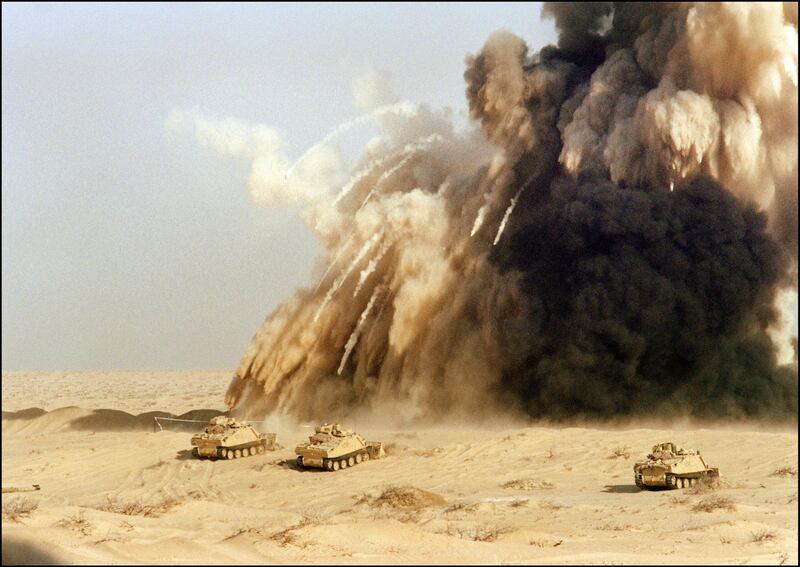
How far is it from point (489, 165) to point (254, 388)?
13553 mm

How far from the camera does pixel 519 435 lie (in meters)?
29.5

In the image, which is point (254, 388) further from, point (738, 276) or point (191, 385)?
point (191, 385)

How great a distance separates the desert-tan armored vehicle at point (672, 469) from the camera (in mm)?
21703

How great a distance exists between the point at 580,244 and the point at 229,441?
51.3 ft

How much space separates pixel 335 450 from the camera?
27016 millimetres

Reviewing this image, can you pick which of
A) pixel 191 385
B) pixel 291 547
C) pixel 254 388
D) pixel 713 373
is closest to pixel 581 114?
pixel 713 373

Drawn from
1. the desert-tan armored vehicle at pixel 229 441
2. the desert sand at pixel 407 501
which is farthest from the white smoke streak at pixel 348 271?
the desert-tan armored vehicle at pixel 229 441

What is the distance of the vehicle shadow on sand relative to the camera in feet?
72.8

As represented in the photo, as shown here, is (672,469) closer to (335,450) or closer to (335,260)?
(335,450)

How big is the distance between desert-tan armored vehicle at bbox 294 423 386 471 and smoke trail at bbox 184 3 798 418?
353 inches

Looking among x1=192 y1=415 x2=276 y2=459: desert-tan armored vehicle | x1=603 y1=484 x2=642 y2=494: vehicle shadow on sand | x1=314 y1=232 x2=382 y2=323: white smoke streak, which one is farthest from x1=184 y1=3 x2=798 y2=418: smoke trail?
x1=603 y1=484 x2=642 y2=494: vehicle shadow on sand

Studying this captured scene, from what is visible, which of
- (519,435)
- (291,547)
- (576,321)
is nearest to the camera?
(291,547)

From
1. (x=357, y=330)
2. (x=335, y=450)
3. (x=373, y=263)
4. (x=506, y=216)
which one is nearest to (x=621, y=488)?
(x=335, y=450)

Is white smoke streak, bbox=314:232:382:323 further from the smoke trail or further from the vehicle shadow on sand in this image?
the vehicle shadow on sand
